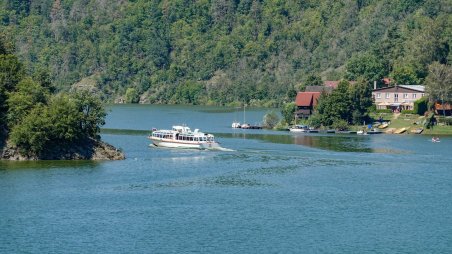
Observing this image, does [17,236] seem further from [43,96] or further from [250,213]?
[43,96]

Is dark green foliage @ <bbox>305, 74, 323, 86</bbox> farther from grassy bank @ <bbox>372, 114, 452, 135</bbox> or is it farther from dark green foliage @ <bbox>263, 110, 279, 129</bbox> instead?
grassy bank @ <bbox>372, 114, 452, 135</bbox>

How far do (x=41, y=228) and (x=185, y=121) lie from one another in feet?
347

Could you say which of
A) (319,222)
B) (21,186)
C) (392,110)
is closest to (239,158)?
(21,186)

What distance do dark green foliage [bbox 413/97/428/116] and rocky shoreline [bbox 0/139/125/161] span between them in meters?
65.3

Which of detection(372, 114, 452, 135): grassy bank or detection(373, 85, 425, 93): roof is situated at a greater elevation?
detection(373, 85, 425, 93): roof

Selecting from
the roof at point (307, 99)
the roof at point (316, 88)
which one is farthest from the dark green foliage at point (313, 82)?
the roof at point (307, 99)

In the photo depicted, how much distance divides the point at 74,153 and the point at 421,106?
233 feet

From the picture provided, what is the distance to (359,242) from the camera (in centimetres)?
6906

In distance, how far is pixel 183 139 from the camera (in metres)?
126

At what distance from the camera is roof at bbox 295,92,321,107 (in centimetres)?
16225

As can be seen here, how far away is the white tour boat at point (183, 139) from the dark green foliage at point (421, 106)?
148 feet

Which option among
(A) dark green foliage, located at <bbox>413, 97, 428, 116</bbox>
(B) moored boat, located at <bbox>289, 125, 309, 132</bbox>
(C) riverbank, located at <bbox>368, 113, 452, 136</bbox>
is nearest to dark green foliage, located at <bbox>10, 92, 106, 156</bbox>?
(B) moored boat, located at <bbox>289, 125, 309, 132</bbox>

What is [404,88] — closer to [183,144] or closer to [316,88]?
[316,88]

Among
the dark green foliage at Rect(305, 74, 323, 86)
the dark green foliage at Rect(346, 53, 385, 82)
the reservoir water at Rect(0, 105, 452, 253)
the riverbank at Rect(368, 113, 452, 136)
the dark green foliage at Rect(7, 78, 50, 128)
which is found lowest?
the reservoir water at Rect(0, 105, 452, 253)
